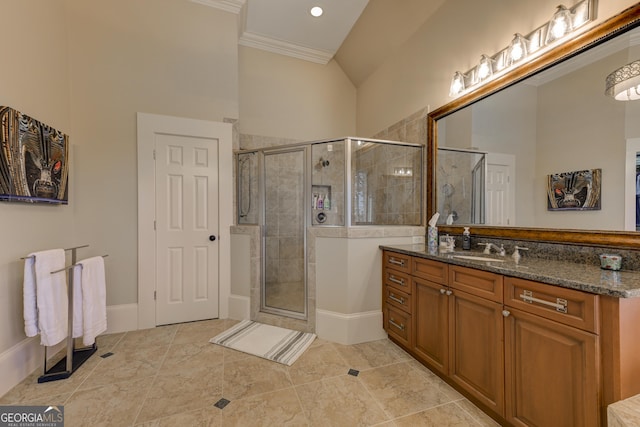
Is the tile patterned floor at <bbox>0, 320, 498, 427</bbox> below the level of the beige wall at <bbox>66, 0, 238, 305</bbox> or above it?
below

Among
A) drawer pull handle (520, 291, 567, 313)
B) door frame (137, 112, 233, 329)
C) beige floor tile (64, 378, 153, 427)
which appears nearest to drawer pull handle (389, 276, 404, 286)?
drawer pull handle (520, 291, 567, 313)

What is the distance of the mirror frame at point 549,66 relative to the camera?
1.34 m

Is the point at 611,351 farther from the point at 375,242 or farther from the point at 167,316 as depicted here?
the point at 167,316

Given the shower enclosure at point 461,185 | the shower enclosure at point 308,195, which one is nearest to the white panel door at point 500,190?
the shower enclosure at point 461,185

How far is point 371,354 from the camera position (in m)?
2.20

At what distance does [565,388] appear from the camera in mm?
1125

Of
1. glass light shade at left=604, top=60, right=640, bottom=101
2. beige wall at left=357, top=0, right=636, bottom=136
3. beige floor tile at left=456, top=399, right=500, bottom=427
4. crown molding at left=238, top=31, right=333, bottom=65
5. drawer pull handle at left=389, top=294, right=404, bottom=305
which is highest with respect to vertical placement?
crown molding at left=238, top=31, right=333, bottom=65

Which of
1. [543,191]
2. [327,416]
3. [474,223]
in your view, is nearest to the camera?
[327,416]

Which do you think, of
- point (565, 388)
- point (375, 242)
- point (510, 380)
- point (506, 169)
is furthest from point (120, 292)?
point (506, 169)

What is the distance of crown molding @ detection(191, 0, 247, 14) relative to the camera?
290 cm

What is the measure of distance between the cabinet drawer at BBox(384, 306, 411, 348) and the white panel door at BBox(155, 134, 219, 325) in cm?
192

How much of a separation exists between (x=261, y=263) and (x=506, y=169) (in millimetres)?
2440

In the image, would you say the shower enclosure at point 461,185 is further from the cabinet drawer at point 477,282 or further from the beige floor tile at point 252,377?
the beige floor tile at point 252,377

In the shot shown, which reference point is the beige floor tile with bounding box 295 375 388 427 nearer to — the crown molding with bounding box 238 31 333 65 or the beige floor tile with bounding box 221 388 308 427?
the beige floor tile with bounding box 221 388 308 427
